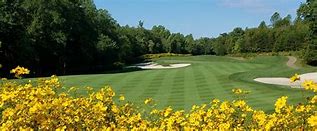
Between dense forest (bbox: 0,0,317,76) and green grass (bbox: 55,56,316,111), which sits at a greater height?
dense forest (bbox: 0,0,317,76)

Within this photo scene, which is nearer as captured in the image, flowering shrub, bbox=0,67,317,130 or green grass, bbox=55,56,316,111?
flowering shrub, bbox=0,67,317,130

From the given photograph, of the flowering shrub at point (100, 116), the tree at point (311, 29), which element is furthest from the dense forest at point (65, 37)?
the flowering shrub at point (100, 116)

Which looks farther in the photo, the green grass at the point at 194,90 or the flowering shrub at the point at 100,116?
the green grass at the point at 194,90

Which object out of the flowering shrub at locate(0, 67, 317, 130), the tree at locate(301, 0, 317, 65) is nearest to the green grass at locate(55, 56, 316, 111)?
the flowering shrub at locate(0, 67, 317, 130)

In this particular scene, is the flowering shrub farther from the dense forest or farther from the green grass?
the dense forest

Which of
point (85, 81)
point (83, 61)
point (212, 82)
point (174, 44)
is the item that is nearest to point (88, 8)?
point (83, 61)

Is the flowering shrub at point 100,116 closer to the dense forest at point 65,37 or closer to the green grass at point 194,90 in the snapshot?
the green grass at point 194,90

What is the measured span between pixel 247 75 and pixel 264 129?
25.8 m

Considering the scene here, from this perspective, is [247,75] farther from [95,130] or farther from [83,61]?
[83,61]

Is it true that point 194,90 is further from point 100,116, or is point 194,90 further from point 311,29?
point 311,29

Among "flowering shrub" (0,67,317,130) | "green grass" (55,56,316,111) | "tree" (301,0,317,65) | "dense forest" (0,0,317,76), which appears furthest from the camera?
"tree" (301,0,317,65)

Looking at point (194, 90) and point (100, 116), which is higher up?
point (100, 116)

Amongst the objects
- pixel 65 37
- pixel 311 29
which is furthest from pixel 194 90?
pixel 311 29

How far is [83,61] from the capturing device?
57344 mm
